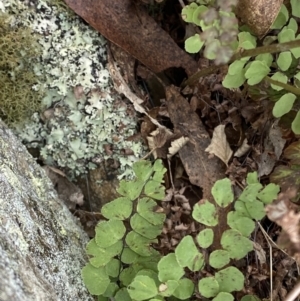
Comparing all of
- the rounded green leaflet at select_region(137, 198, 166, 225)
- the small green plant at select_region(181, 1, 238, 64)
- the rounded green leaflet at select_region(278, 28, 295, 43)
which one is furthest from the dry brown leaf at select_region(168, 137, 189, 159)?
the small green plant at select_region(181, 1, 238, 64)

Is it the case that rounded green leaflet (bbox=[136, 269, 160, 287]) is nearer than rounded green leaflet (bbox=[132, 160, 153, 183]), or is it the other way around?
rounded green leaflet (bbox=[136, 269, 160, 287])

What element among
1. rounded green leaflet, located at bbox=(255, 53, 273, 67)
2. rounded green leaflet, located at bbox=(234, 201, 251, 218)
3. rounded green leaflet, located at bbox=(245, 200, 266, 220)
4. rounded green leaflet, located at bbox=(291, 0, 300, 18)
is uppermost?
rounded green leaflet, located at bbox=(291, 0, 300, 18)

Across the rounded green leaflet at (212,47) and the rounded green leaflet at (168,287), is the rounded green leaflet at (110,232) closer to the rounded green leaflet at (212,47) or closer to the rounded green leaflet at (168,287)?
the rounded green leaflet at (168,287)

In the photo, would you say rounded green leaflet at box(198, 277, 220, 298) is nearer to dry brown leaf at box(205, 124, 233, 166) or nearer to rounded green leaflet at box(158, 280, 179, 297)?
rounded green leaflet at box(158, 280, 179, 297)

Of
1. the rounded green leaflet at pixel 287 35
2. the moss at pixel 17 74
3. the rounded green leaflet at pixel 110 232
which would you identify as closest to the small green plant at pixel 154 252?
the rounded green leaflet at pixel 110 232

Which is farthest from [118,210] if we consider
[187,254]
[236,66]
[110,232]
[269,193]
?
[236,66]

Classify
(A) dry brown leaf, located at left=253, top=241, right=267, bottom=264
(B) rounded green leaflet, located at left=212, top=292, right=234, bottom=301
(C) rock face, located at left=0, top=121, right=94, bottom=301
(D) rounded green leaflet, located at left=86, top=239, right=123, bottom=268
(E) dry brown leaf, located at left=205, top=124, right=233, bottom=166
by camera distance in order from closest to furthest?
(C) rock face, located at left=0, top=121, right=94, bottom=301
(B) rounded green leaflet, located at left=212, top=292, right=234, bottom=301
(D) rounded green leaflet, located at left=86, top=239, right=123, bottom=268
(A) dry brown leaf, located at left=253, top=241, right=267, bottom=264
(E) dry brown leaf, located at left=205, top=124, right=233, bottom=166

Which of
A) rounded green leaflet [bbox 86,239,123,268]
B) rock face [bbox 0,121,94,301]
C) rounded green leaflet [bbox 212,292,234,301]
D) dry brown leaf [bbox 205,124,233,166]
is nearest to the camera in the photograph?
rock face [bbox 0,121,94,301]
